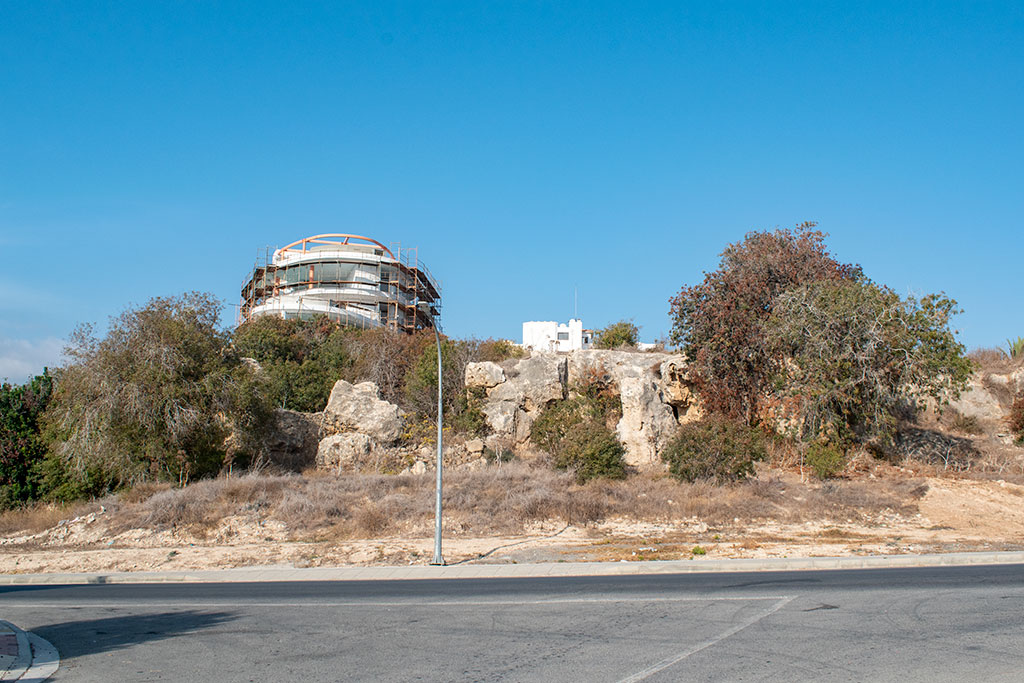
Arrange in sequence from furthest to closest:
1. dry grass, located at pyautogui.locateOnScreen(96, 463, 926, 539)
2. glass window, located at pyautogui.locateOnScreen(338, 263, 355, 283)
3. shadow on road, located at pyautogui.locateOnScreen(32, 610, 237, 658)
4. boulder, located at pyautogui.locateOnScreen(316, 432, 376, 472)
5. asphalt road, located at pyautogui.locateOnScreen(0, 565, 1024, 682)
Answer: glass window, located at pyautogui.locateOnScreen(338, 263, 355, 283) < boulder, located at pyautogui.locateOnScreen(316, 432, 376, 472) < dry grass, located at pyautogui.locateOnScreen(96, 463, 926, 539) < shadow on road, located at pyautogui.locateOnScreen(32, 610, 237, 658) < asphalt road, located at pyautogui.locateOnScreen(0, 565, 1024, 682)

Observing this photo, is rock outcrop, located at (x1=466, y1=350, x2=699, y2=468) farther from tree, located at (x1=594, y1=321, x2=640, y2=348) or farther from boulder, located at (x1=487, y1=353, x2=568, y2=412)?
tree, located at (x1=594, y1=321, x2=640, y2=348)

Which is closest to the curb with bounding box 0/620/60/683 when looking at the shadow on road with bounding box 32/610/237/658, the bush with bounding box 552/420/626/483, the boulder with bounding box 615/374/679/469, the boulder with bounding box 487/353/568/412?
the shadow on road with bounding box 32/610/237/658

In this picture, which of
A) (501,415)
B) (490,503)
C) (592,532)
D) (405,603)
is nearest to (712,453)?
(592,532)

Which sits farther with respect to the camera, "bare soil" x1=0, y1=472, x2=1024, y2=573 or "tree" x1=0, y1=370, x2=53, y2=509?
"tree" x1=0, y1=370, x2=53, y2=509

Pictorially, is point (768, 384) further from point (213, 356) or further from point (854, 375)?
point (213, 356)

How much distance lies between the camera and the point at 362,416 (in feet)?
120

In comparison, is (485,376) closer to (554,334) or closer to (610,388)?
(610,388)

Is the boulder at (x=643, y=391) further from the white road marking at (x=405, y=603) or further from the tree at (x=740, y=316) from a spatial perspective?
the white road marking at (x=405, y=603)

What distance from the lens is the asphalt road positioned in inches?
348

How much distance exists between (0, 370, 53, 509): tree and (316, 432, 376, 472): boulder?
35.3 ft

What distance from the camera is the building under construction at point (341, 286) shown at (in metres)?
61.5

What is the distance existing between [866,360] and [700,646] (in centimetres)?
2309

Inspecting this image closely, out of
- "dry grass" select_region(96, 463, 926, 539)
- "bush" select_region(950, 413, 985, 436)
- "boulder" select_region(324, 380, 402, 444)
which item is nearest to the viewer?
"dry grass" select_region(96, 463, 926, 539)

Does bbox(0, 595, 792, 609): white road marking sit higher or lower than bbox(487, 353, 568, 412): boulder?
lower
